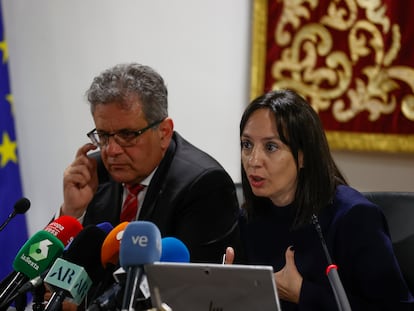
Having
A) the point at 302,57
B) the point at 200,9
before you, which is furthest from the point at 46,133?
the point at 302,57

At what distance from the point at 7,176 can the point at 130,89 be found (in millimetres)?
1400

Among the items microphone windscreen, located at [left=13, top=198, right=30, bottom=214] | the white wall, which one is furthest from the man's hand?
the white wall

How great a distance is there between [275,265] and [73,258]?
2.29 ft

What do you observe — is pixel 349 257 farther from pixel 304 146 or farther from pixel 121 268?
pixel 121 268

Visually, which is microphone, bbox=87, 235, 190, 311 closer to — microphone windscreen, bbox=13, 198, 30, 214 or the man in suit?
microphone windscreen, bbox=13, 198, 30, 214

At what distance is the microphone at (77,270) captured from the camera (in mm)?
1253

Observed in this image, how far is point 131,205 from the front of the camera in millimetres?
2150

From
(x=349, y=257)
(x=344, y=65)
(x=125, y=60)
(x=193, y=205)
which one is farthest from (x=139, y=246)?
(x=125, y=60)

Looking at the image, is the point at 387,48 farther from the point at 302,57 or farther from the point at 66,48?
the point at 66,48

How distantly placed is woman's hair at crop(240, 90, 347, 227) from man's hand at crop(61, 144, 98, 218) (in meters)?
0.67

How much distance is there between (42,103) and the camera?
3.31 m

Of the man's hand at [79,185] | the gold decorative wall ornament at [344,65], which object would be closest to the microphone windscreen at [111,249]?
the man's hand at [79,185]

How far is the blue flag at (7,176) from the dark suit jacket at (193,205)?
1.08 metres

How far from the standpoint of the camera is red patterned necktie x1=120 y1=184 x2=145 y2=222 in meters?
2.13
